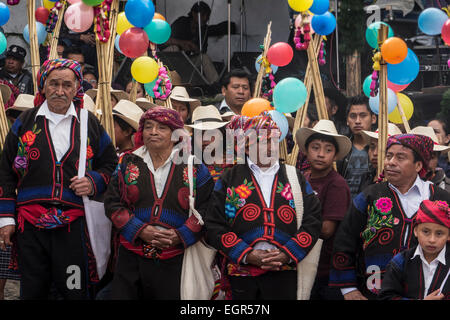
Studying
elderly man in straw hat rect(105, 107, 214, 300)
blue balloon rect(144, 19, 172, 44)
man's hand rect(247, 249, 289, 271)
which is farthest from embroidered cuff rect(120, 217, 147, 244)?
blue balloon rect(144, 19, 172, 44)

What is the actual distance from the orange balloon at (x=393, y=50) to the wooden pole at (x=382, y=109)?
0.27 ft

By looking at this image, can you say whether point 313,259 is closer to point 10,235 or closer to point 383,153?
point 383,153

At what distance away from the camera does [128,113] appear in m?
4.64

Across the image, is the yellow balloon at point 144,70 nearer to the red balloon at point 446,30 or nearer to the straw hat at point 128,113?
the straw hat at point 128,113

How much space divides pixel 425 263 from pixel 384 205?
452 mm

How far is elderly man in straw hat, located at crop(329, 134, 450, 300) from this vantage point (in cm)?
363

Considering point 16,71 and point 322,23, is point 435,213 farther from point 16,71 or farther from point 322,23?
point 16,71

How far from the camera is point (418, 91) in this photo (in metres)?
8.59

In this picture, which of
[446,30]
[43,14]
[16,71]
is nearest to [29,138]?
[43,14]

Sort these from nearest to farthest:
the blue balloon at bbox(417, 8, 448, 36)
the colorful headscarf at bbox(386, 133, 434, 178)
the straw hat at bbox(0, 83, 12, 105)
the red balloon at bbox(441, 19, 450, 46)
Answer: the colorful headscarf at bbox(386, 133, 434, 178), the red balloon at bbox(441, 19, 450, 46), the blue balloon at bbox(417, 8, 448, 36), the straw hat at bbox(0, 83, 12, 105)


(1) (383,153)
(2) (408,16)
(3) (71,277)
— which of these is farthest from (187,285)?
(2) (408,16)

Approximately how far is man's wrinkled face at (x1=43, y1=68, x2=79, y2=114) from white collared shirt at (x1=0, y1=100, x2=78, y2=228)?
0.03 m

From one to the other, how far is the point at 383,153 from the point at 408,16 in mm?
5352

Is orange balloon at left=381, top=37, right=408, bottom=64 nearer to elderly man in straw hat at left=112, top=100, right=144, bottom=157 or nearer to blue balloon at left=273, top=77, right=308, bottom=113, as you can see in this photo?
blue balloon at left=273, top=77, right=308, bottom=113
